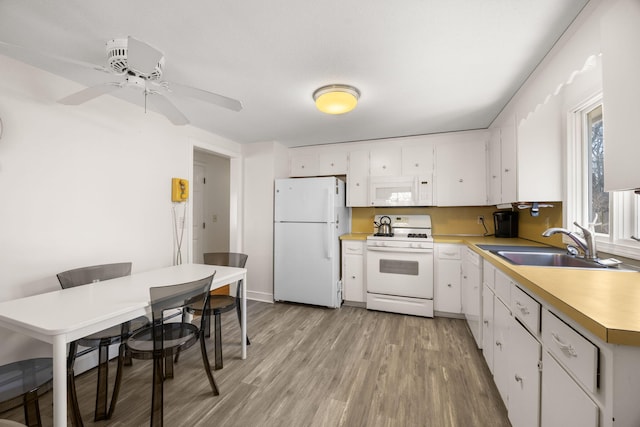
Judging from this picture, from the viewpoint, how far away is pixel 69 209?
2.03m

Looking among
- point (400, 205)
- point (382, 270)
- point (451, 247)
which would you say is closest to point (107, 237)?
point (382, 270)

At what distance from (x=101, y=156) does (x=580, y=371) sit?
3.23 metres

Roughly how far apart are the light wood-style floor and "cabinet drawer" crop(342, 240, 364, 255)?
101 cm

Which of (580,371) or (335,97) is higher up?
(335,97)

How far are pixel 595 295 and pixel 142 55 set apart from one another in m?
2.15

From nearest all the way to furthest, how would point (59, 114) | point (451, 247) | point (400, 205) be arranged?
point (59, 114) < point (451, 247) < point (400, 205)

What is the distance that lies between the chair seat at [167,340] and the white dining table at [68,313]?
22 centimetres

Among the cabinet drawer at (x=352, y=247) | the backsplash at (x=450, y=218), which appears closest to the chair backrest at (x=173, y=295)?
the cabinet drawer at (x=352, y=247)

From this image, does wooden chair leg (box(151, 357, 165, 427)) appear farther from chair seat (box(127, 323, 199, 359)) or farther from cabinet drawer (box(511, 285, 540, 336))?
cabinet drawer (box(511, 285, 540, 336))

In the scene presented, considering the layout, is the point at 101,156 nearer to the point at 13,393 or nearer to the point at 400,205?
the point at 13,393

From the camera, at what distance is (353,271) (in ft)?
11.5

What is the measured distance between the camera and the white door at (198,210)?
14.4 feet

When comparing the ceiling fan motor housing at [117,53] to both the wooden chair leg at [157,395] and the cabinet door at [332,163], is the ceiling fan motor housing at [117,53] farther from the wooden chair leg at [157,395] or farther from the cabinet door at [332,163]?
the cabinet door at [332,163]

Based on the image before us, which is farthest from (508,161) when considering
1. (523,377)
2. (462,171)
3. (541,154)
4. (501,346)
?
(523,377)
